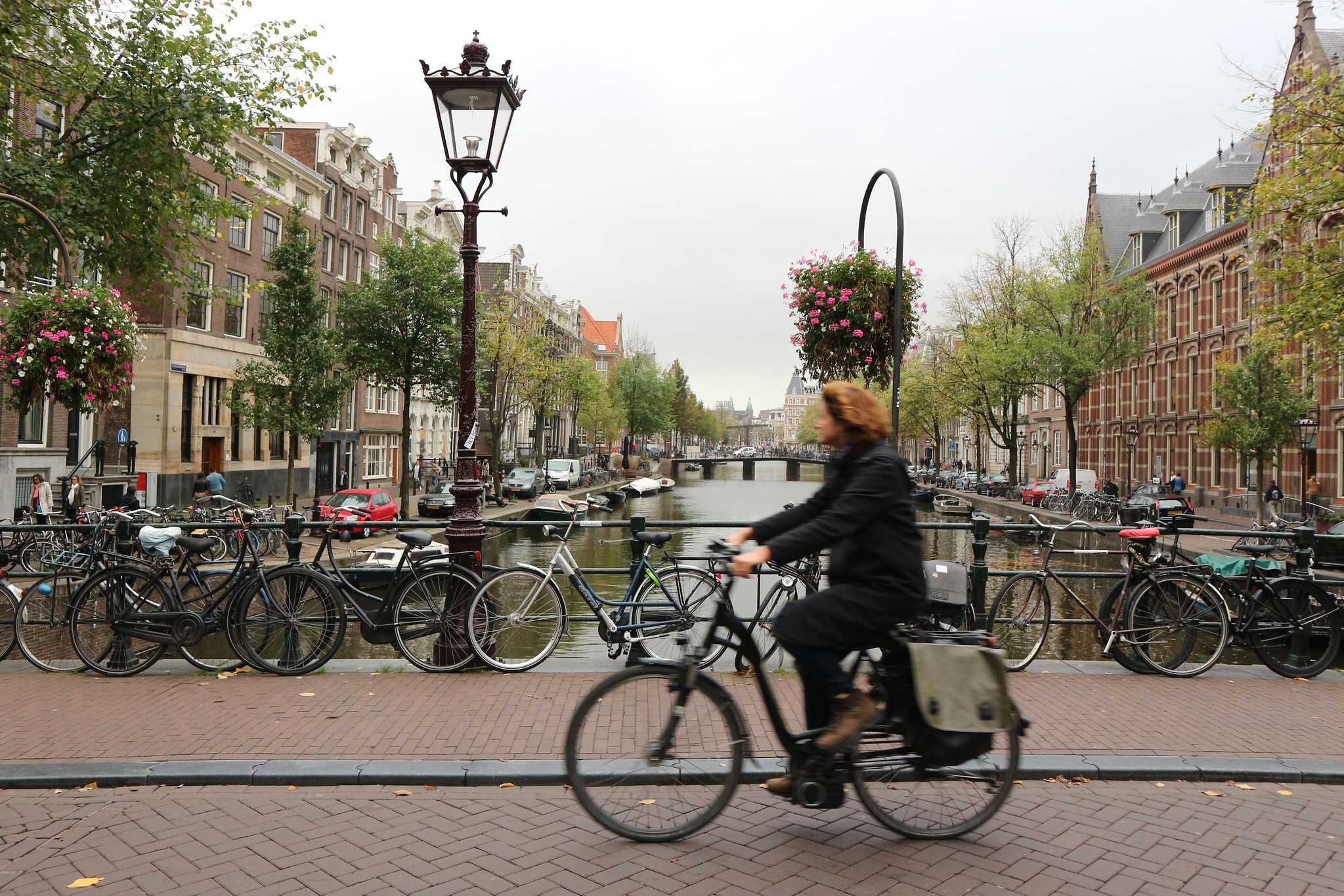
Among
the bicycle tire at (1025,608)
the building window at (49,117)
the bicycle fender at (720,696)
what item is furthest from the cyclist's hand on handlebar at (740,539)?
the building window at (49,117)

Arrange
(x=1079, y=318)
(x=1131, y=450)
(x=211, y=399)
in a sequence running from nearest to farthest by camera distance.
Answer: (x=211, y=399)
(x=1079, y=318)
(x=1131, y=450)

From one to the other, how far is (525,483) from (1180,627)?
3737 cm

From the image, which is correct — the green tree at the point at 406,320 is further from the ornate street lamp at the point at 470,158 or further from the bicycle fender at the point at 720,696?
the bicycle fender at the point at 720,696

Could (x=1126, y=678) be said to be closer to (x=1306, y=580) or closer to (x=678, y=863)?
(x=1306, y=580)

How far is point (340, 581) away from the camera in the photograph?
7449 mm

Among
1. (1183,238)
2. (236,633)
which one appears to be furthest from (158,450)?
(1183,238)

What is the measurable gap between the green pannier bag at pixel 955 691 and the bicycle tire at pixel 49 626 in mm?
6846

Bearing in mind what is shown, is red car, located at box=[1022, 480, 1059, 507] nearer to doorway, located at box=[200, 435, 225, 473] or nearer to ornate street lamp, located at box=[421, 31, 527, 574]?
doorway, located at box=[200, 435, 225, 473]

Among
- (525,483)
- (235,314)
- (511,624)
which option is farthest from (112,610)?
(525,483)

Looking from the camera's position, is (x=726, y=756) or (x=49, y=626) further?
(x=49, y=626)

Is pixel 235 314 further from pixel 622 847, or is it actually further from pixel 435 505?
pixel 622 847

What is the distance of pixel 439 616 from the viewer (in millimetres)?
7316

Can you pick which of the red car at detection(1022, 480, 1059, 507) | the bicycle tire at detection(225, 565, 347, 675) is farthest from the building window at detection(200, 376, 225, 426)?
the red car at detection(1022, 480, 1059, 507)

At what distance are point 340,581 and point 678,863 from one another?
15.2ft
